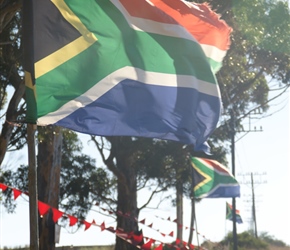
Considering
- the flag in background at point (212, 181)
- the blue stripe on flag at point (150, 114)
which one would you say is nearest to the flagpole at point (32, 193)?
the blue stripe on flag at point (150, 114)

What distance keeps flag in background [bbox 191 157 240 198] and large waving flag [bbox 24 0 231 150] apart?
18.5 m

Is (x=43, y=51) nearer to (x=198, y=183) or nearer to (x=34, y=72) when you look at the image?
(x=34, y=72)

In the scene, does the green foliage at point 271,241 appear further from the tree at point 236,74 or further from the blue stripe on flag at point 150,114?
the blue stripe on flag at point 150,114

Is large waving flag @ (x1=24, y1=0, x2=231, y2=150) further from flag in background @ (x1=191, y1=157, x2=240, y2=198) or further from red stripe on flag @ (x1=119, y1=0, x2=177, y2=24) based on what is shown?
flag in background @ (x1=191, y1=157, x2=240, y2=198)

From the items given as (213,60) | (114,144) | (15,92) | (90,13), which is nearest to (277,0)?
(114,144)

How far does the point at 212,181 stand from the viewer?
30750 mm

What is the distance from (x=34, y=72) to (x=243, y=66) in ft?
82.5

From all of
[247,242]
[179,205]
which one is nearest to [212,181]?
[179,205]

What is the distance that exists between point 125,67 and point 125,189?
2641cm

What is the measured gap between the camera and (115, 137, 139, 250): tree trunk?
120 ft

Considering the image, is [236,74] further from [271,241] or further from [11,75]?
[271,241]

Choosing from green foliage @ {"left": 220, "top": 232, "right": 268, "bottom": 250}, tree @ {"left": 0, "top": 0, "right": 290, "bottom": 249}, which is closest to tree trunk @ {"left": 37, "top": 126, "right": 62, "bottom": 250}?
tree @ {"left": 0, "top": 0, "right": 290, "bottom": 249}

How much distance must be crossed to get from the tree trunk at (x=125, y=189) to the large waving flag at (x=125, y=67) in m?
24.6

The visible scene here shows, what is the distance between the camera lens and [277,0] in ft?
101
